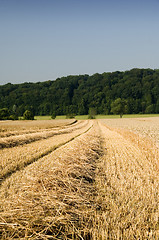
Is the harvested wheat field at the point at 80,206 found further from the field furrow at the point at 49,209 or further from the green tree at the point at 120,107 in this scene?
the green tree at the point at 120,107

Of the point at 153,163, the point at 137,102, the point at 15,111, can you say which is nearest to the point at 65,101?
the point at 15,111

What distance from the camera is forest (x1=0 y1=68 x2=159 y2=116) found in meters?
92.8

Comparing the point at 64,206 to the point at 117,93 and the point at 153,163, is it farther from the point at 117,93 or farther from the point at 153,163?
the point at 117,93

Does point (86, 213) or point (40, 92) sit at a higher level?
point (40, 92)

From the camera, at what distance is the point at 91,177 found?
4.61 meters

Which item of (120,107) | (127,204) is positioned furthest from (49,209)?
(120,107)

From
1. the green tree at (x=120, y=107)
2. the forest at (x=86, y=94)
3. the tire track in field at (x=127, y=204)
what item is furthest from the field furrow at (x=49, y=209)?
the forest at (x=86, y=94)

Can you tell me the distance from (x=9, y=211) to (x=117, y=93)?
10262cm

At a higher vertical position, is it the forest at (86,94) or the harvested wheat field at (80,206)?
the forest at (86,94)

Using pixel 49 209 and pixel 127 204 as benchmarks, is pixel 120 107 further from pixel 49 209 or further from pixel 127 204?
pixel 49 209

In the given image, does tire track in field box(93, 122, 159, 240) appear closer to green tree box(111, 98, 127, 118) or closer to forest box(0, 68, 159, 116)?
green tree box(111, 98, 127, 118)

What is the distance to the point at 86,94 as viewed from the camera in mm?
109312

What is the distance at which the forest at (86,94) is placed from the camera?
92.8 m

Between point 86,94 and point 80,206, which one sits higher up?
point 86,94
